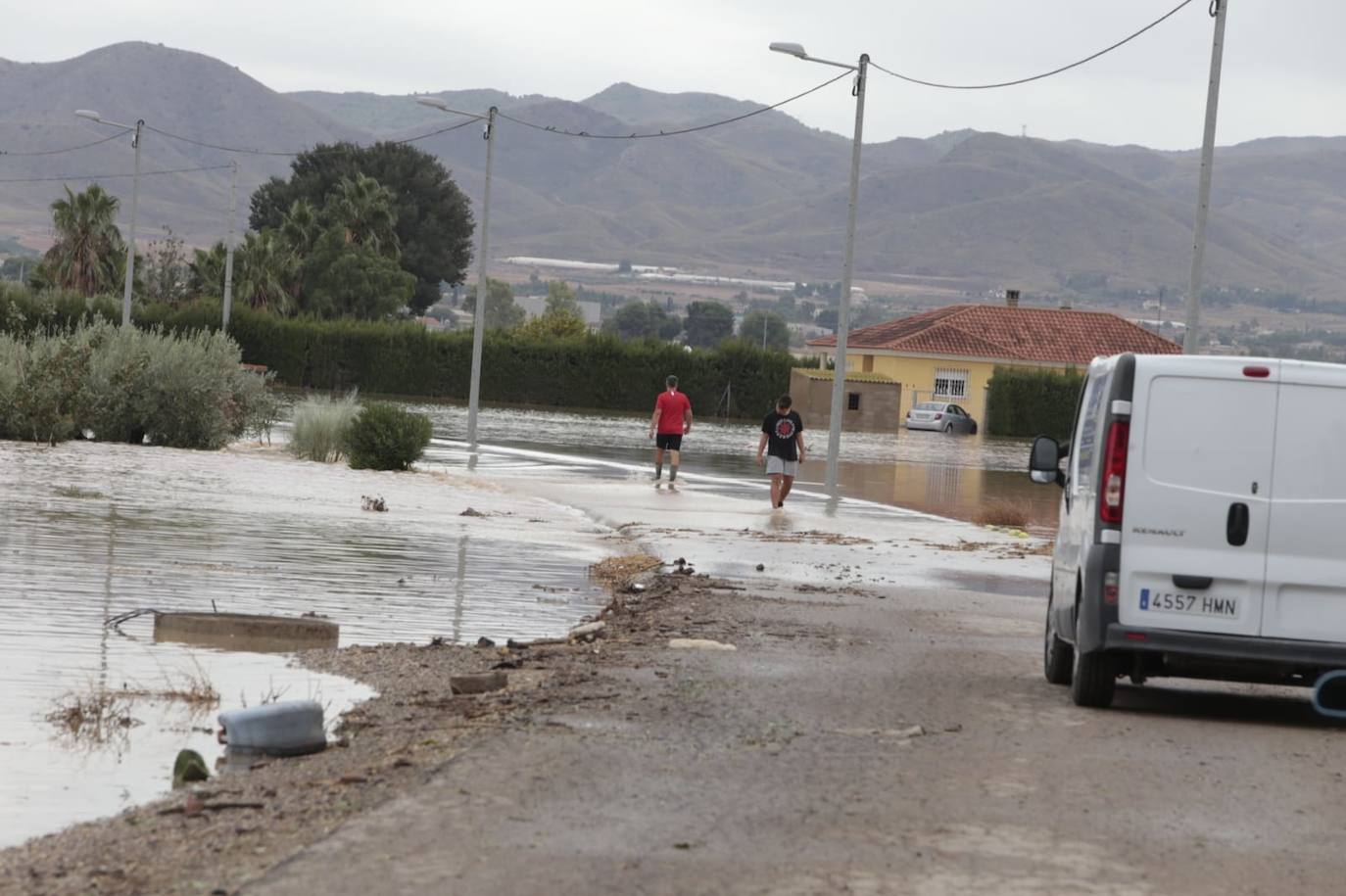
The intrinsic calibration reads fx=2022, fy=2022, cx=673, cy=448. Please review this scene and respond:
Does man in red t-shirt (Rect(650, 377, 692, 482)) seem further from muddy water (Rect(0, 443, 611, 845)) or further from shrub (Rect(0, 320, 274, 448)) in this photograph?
shrub (Rect(0, 320, 274, 448))

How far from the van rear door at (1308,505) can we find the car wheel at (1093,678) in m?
0.86

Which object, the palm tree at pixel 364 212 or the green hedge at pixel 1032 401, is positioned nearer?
the green hedge at pixel 1032 401

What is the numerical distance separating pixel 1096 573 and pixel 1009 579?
886 centimetres

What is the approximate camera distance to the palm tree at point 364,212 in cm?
10181

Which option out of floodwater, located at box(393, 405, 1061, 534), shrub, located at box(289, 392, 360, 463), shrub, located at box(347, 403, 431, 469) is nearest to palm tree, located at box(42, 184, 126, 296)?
floodwater, located at box(393, 405, 1061, 534)

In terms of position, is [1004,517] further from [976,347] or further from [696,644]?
[976,347]

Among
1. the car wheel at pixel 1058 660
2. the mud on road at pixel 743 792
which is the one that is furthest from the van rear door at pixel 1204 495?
the car wheel at pixel 1058 660

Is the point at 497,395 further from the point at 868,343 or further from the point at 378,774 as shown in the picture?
the point at 378,774

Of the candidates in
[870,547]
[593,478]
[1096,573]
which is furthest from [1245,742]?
[593,478]

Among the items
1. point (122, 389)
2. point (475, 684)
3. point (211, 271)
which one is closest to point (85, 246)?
point (211, 271)

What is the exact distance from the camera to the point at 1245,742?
33.0 ft

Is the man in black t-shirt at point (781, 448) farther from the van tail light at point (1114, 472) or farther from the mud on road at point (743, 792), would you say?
the van tail light at point (1114, 472)

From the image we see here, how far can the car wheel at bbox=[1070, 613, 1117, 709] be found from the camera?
35.3 ft

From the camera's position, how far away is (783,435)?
27828 mm
